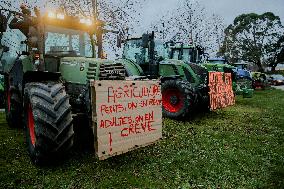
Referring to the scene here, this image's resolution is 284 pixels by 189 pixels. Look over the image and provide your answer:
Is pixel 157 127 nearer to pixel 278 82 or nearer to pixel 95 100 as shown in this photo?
pixel 95 100

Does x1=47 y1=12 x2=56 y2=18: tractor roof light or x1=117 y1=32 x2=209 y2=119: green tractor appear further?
x1=117 y1=32 x2=209 y2=119: green tractor

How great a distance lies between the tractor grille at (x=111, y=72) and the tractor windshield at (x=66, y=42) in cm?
108

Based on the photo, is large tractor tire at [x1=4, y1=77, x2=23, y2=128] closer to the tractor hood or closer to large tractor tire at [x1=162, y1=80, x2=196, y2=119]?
the tractor hood

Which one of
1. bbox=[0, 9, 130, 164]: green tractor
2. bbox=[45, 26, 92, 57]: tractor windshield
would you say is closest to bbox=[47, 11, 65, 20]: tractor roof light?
bbox=[0, 9, 130, 164]: green tractor

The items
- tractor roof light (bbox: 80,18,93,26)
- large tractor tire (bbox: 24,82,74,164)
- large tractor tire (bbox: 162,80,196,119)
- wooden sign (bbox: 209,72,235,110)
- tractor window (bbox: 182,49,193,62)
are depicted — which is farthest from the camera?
tractor window (bbox: 182,49,193,62)

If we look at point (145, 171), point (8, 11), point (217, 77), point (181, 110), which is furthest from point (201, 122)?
point (8, 11)

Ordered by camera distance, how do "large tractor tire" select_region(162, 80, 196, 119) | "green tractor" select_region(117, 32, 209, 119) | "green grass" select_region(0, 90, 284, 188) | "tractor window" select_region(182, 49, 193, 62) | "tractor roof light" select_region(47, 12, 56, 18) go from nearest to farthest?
1. "green grass" select_region(0, 90, 284, 188)
2. "tractor roof light" select_region(47, 12, 56, 18)
3. "large tractor tire" select_region(162, 80, 196, 119)
4. "green tractor" select_region(117, 32, 209, 119)
5. "tractor window" select_region(182, 49, 193, 62)

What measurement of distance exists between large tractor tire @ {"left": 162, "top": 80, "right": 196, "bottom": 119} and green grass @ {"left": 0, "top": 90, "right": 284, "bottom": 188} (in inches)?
72.6

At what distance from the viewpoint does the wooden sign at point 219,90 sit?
1004 cm

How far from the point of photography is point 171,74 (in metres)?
11.3

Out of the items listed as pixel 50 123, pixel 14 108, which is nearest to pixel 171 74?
pixel 14 108

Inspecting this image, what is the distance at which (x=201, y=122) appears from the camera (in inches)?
381

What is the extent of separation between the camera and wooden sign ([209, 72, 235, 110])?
1004cm

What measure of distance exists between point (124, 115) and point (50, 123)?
110 centimetres
